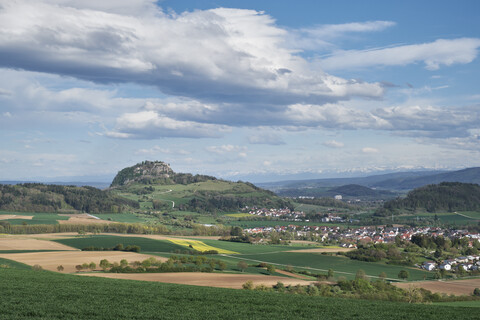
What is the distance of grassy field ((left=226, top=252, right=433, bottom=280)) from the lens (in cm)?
7250

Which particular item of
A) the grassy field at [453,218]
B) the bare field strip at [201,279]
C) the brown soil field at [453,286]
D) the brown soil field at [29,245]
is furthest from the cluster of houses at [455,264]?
the grassy field at [453,218]

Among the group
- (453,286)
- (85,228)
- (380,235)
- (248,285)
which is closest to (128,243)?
(85,228)

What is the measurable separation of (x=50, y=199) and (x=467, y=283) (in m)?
147

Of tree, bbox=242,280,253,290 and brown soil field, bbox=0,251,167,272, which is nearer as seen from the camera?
tree, bbox=242,280,253,290

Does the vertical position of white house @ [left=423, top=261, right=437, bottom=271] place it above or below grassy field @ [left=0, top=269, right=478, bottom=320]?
below

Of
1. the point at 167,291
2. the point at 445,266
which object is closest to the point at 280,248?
the point at 445,266

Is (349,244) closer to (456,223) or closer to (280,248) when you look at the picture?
(280,248)

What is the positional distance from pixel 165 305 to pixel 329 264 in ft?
184

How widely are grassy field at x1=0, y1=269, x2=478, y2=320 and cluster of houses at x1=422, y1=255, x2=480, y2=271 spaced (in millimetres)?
51557

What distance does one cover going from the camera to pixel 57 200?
17162 centimetres

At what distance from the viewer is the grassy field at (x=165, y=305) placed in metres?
23.7

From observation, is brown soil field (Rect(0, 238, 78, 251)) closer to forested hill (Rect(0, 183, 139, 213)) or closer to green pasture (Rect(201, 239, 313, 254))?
green pasture (Rect(201, 239, 313, 254))

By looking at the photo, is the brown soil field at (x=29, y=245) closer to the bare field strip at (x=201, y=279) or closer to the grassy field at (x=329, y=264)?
the bare field strip at (x=201, y=279)

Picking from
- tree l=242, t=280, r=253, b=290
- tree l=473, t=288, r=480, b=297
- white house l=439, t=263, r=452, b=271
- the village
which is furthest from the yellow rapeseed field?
tree l=473, t=288, r=480, b=297
